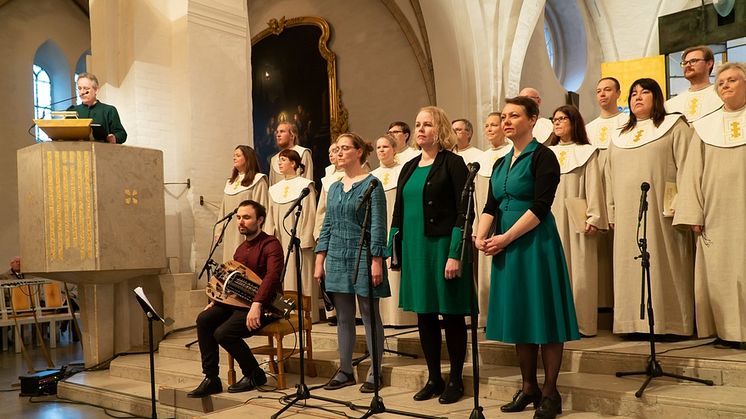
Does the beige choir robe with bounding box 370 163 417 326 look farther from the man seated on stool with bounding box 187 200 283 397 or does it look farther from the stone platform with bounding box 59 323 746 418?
the man seated on stool with bounding box 187 200 283 397

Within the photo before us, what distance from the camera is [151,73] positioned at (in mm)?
8438

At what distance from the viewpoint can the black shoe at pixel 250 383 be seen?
5.26m

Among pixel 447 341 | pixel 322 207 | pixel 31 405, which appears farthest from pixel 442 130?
pixel 31 405

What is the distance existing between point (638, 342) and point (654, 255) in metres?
0.62

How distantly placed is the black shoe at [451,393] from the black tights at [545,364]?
0.49m

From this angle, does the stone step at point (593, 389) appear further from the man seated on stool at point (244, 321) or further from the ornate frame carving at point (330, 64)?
the ornate frame carving at point (330, 64)

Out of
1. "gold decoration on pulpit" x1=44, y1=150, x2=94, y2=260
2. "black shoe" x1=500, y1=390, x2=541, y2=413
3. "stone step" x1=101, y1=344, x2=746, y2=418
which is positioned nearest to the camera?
"stone step" x1=101, y1=344, x2=746, y2=418

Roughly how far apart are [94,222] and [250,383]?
2.49 meters

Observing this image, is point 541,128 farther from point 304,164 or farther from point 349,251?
point 304,164

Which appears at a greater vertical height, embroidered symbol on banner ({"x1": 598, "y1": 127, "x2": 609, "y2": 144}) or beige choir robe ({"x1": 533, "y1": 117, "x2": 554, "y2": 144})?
beige choir robe ({"x1": 533, "y1": 117, "x2": 554, "y2": 144})

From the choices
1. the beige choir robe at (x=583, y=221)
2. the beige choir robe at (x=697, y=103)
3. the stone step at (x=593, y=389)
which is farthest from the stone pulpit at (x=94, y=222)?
the beige choir robe at (x=697, y=103)

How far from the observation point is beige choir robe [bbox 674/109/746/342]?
15.1ft

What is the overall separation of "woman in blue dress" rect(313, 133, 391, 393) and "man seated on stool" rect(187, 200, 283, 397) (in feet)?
1.55

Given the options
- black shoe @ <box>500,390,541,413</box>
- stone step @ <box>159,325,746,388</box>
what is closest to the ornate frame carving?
stone step @ <box>159,325,746,388</box>
